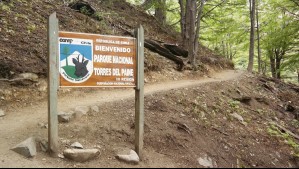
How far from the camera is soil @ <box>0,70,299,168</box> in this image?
18.4 feet

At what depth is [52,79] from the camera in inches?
197

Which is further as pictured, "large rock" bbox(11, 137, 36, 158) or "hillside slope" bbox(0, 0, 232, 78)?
"hillside slope" bbox(0, 0, 232, 78)

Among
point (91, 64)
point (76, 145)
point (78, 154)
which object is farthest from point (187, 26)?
point (78, 154)

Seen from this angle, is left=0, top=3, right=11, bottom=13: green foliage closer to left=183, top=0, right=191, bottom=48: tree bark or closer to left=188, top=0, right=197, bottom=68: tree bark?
left=188, top=0, right=197, bottom=68: tree bark

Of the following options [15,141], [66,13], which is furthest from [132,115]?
[66,13]

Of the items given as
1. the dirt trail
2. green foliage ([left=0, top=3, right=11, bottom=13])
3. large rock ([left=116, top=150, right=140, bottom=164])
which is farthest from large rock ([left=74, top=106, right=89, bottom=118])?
green foliage ([left=0, top=3, right=11, bottom=13])

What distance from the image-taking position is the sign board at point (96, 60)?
5160 mm

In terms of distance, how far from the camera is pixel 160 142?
630 cm

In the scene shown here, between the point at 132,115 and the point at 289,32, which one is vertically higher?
the point at 289,32

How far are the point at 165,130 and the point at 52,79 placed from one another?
116 inches

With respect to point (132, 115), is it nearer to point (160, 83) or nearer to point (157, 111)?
point (157, 111)

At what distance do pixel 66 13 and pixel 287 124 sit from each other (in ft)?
31.6

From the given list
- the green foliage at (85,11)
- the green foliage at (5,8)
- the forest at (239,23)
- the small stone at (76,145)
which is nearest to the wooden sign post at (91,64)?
the small stone at (76,145)

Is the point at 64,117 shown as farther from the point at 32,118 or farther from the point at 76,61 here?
the point at 76,61
